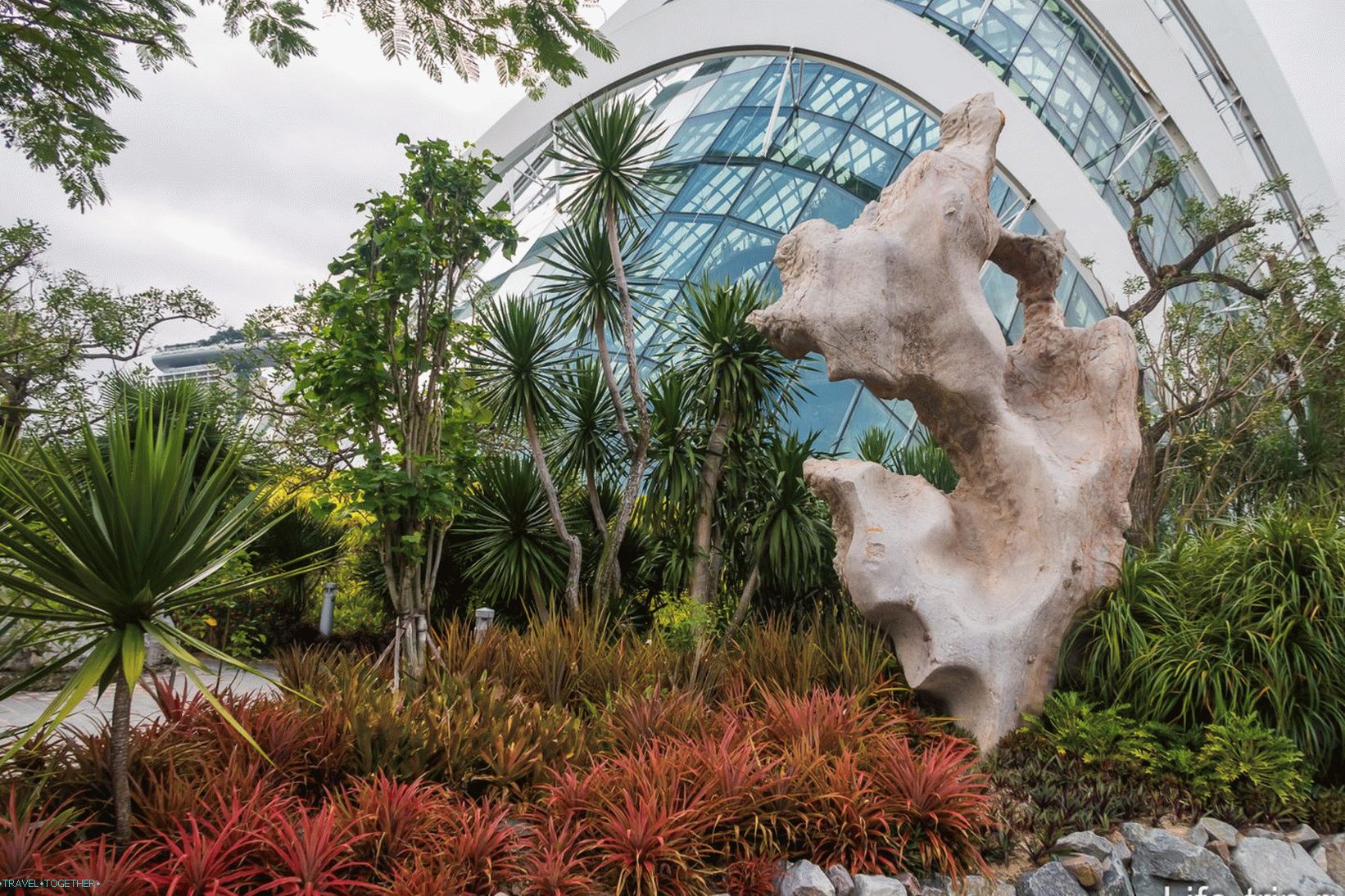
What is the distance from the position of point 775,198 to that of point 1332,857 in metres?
14.1

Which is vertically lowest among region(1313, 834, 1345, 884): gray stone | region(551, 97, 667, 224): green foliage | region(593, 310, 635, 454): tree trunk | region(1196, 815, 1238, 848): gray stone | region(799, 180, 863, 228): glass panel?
region(1313, 834, 1345, 884): gray stone

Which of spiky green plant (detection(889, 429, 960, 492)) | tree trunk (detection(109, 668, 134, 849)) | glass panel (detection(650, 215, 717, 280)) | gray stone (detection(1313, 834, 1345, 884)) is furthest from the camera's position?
glass panel (detection(650, 215, 717, 280))

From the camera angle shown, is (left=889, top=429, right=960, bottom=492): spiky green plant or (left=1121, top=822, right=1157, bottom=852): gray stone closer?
(left=1121, top=822, right=1157, bottom=852): gray stone

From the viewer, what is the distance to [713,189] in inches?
656

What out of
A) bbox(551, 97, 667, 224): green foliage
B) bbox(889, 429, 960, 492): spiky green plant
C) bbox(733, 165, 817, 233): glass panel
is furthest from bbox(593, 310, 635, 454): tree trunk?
bbox(733, 165, 817, 233): glass panel

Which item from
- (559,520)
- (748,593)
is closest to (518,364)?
(559,520)

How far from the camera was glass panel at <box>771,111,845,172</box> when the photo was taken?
1598cm

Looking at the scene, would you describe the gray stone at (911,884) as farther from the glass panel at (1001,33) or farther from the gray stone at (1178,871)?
the glass panel at (1001,33)

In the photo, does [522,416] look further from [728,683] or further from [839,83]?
[839,83]

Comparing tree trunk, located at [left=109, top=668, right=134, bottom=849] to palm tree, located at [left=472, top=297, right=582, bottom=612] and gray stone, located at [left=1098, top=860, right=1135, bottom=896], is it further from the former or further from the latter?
palm tree, located at [left=472, top=297, right=582, bottom=612]

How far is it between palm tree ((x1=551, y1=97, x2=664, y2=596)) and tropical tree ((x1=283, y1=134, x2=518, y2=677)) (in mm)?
2022

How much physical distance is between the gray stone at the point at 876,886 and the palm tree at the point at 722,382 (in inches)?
163

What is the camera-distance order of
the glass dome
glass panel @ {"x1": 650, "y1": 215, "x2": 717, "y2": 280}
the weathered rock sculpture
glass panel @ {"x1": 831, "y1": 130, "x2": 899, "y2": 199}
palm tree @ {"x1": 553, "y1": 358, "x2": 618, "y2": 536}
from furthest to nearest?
1. glass panel @ {"x1": 650, "y1": 215, "x2": 717, "y2": 280}
2. glass panel @ {"x1": 831, "y1": 130, "x2": 899, "y2": 199}
3. the glass dome
4. palm tree @ {"x1": 553, "y1": 358, "x2": 618, "y2": 536}
5. the weathered rock sculpture

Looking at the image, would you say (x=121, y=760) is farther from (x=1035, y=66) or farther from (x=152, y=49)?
(x=1035, y=66)
